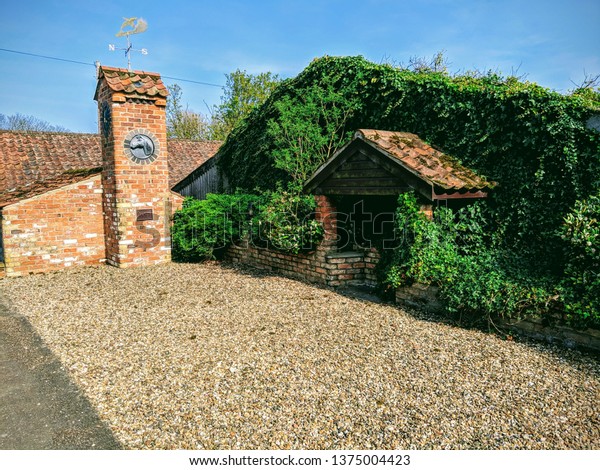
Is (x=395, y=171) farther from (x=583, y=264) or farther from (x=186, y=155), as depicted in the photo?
(x=186, y=155)

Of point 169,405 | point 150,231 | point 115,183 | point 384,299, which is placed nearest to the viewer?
point 169,405

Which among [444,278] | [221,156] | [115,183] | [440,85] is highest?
[440,85]

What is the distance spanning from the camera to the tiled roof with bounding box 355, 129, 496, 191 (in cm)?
699

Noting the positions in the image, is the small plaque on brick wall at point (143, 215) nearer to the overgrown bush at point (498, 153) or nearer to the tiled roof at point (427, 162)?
the overgrown bush at point (498, 153)

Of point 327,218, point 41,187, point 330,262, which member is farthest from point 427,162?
point 41,187

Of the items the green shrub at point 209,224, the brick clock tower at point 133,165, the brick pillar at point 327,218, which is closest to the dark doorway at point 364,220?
the brick pillar at point 327,218

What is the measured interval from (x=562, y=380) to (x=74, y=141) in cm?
2023

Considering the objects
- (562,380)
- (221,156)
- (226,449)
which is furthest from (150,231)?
(562,380)

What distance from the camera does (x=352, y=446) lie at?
10.6 ft

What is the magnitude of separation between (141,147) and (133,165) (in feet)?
1.52

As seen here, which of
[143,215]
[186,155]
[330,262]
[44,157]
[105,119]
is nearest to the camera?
[330,262]

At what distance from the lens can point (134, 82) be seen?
10.1 m

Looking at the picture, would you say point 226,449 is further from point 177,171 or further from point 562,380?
point 177,171

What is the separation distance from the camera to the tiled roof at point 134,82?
989 cm
